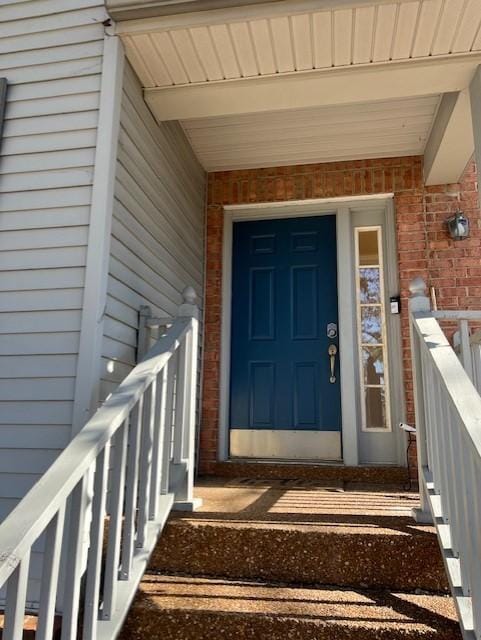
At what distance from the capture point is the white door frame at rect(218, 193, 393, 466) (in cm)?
352

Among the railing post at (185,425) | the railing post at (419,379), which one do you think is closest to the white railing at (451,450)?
the railing post at (419,379)

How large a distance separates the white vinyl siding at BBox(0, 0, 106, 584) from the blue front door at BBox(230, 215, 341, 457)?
1.74m

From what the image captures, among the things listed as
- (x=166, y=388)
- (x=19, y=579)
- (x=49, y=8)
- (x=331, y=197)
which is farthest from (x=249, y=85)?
(x=19, y=579)

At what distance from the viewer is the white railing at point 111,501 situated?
3.95ft

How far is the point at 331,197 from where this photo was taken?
378 cm

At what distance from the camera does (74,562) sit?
1.38 m

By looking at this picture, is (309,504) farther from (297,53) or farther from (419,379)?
(297,53)

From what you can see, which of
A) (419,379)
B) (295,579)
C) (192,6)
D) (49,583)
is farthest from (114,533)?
(192,6)

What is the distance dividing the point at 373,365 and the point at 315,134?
1662 mm

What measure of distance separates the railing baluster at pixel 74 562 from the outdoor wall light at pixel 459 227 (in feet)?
9.71

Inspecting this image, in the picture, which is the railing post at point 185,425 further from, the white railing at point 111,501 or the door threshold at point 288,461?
the door threshold at point 288,461

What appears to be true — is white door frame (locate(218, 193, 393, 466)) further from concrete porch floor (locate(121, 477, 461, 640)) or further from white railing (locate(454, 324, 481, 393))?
concrete porch floor (locate(121, 477, 461, 640))

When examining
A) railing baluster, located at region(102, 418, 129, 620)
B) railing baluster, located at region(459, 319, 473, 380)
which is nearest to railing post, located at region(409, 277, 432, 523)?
railing baluster, located at region(459, 319, 473, 380)

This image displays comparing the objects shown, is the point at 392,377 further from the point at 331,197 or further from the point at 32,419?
the point at 32,419
